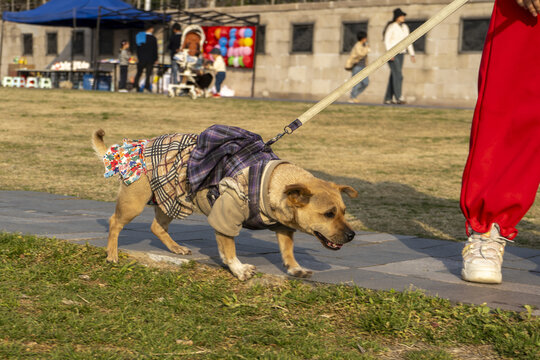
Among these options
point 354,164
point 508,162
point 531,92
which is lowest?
point 354,164

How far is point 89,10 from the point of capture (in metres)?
26.9

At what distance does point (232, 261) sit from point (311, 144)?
368 inches

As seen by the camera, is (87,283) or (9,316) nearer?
(9,316)

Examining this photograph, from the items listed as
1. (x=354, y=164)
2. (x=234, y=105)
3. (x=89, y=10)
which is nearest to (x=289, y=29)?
(x=89, y=10)

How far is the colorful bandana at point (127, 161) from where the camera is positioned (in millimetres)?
4652

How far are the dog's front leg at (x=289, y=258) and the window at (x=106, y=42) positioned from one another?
100 ft

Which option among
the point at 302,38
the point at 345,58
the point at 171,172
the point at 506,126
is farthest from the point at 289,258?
the point at 302,38

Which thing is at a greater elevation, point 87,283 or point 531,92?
point 531,92

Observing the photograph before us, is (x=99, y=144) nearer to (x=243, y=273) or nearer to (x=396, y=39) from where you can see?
(x=243, y=273)

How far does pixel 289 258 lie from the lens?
4301 millimetres

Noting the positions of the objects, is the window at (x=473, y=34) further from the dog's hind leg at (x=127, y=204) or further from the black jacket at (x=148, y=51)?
the dog's hind leg at (x=127, y=204)

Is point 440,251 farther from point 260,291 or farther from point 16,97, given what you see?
point 16,97

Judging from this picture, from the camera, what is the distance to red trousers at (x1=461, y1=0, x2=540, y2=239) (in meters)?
4.39

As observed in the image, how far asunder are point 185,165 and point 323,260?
Answer: 3.43 ft
